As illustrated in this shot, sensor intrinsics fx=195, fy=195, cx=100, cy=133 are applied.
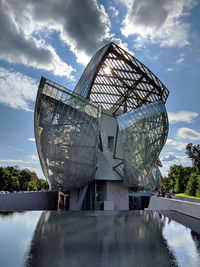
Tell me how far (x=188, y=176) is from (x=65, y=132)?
47381mm

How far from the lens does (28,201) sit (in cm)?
2325

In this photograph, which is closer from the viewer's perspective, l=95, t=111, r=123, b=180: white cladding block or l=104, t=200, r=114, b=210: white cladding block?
l=104, t=200, r=114, b=210: white cladding block

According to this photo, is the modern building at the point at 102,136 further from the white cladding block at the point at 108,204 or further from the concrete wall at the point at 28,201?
the concrete wall at the point at 28,201

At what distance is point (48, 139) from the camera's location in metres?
17.4

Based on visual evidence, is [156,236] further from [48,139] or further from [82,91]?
[82,91]

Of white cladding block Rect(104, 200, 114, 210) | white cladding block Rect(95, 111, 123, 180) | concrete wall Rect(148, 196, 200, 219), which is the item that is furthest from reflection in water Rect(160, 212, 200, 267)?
white cladding block Rect(95, 111, 123, 180)

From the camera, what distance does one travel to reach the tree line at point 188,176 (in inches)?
1425

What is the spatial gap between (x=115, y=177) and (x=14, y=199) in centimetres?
1271

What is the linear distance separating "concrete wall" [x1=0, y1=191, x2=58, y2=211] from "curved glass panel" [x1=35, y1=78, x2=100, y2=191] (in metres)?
4.09

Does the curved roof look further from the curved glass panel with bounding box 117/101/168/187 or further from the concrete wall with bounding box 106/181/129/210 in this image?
the concrete wall with bounding box 106/181/129/210

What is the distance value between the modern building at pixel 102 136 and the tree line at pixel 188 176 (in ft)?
27.6

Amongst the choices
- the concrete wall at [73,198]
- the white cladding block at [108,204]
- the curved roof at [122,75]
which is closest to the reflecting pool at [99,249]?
the white cladding block at [108,204]

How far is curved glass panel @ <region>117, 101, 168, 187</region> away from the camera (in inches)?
948

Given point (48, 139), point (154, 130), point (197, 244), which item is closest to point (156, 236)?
point (197, 244)
